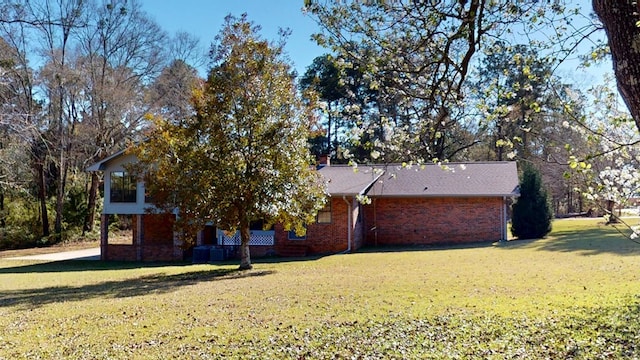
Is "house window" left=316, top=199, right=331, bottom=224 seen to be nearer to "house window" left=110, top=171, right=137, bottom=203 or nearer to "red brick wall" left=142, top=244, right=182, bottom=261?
"red brick wall" left=142, top=244, right=182, bottom=261

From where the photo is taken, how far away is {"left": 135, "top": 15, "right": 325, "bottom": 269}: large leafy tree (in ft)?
49.8

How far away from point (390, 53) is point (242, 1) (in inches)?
452

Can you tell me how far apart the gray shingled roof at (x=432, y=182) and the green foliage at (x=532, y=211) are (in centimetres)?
79

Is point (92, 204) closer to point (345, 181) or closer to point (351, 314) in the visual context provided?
point (345, 181)

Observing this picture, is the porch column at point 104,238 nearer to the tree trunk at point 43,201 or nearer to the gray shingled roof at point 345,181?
the gray shingled roof at point 345,181

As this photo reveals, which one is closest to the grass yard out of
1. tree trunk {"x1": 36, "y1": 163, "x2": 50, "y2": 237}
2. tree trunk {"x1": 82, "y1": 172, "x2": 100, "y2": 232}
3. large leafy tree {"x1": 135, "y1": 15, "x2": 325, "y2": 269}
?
large leafy tree {"x1": 135, "y1": 15, "x2": 325, "y2": 269}

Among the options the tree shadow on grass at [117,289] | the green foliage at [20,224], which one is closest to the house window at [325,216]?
the tree shadow on grass at [117,289]

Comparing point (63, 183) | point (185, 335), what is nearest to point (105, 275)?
point (185, 335)

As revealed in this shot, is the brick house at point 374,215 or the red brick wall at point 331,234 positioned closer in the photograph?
the red brick wall at point 331,234

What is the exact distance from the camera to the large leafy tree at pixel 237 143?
15.2 meters

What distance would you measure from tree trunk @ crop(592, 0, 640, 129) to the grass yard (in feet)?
12.4

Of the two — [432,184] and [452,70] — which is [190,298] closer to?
[452,70]

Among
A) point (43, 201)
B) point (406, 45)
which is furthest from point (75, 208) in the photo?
point (406, 45)

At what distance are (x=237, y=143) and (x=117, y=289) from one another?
5.47 meters
